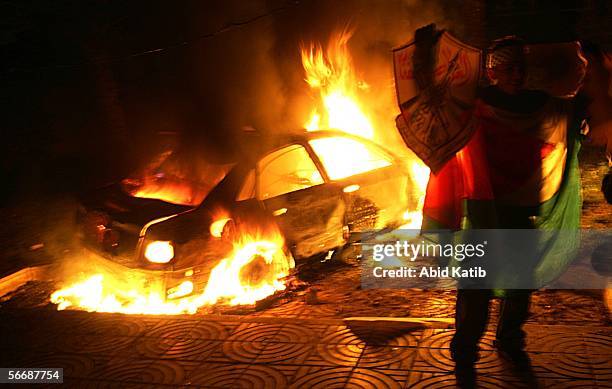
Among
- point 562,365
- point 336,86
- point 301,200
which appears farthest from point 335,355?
point 336,86

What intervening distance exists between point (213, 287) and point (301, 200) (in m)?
1.34

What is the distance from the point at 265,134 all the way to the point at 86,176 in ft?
32.4

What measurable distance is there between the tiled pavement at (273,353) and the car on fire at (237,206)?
624mm

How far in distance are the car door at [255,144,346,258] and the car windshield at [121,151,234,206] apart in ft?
1.60

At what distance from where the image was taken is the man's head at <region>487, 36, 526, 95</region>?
3424mm

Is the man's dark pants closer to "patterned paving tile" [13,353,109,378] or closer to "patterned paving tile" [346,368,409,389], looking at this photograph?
"patterned paving tile" [346,368,409,389]

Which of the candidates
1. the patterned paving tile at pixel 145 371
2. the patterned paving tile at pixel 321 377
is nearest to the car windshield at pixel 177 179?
the patterned paving tile at pixel 145 371

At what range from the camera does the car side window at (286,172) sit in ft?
19.7

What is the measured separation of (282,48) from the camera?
45.9 feet

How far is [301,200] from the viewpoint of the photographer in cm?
612

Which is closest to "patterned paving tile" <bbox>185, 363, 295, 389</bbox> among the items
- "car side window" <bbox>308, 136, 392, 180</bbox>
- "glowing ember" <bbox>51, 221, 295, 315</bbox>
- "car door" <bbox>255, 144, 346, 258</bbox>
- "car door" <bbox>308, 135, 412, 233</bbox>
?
"glowing ember" <bbox>51, 221, 295, 315</bbox>

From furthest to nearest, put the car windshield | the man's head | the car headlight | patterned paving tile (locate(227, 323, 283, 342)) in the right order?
the car windshield, the car headlight, patterned paving tile (locate(227, 323, 283, 342)), the man's head

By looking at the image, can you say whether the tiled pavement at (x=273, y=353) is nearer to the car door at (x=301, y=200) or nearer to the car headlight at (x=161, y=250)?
the car headlight at (x=161, y=250)

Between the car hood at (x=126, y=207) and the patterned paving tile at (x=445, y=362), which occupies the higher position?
the car hood at (x=126, y=207)
